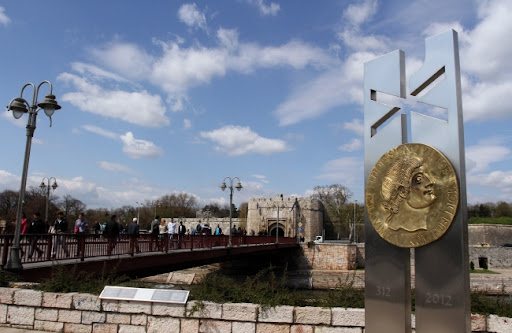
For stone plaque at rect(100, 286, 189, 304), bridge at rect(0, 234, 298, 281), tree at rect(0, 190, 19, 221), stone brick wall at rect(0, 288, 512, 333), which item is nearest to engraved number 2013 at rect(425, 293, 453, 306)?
stone brick wall at rect(0, 288, 512, 333)

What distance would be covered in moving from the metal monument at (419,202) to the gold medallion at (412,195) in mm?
10

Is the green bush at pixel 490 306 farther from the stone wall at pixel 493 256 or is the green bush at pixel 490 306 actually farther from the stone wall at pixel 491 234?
the stone wall at pixel 491 234

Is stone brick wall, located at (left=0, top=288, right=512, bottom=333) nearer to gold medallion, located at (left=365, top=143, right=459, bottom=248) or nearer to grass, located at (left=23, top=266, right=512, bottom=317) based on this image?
grass, located at (left=23, top=266, right=512, bottom=317)

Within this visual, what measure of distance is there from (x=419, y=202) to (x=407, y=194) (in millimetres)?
168

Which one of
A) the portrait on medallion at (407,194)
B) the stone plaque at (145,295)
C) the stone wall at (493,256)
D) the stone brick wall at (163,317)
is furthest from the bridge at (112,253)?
the stone wall at (493,256)

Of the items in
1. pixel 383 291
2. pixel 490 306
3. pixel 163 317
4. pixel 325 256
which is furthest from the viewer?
pixel 325 256

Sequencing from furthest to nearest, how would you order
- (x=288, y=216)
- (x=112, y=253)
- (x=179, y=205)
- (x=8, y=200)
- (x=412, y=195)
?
(x=179, y=205) → (x=8, y=200) → (x=288, y=216) → (x=112, y=253) → (x=412, y=195)

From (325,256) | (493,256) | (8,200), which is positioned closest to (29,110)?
(325,256)

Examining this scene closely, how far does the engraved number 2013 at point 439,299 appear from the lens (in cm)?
414

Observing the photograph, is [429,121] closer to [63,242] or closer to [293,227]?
[63,242]

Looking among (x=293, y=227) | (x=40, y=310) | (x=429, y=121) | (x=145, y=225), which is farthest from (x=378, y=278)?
(x=145, y=225)

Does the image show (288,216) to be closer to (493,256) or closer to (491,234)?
(493,256)

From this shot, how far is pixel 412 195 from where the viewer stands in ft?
14.9

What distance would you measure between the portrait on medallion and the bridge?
4.75m
